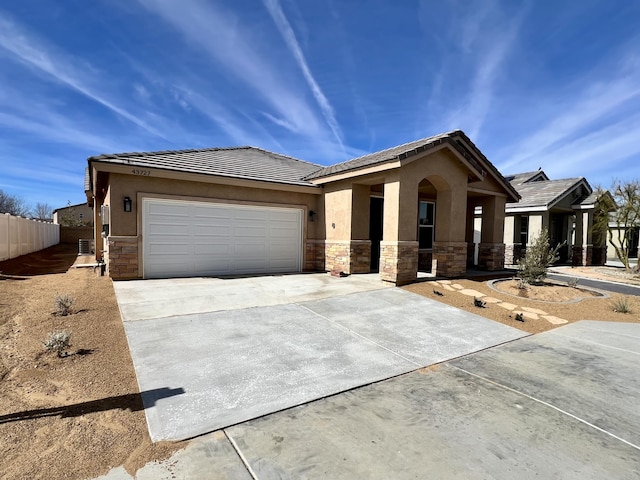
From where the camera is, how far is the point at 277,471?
2.50 m

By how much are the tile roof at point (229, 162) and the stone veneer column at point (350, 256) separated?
9.06 feet

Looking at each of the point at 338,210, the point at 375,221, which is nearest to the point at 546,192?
the point at 375,221

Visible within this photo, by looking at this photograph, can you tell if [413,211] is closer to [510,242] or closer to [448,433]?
[448,433]

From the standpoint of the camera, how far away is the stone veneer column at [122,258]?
9.36 meters

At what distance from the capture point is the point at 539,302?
8.41 metres

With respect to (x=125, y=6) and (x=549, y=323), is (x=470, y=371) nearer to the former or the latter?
(x=549, y=323)

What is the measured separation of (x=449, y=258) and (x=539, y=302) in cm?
316

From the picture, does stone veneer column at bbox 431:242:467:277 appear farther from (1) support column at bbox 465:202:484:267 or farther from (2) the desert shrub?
(1) support column at bbox 465:202:484:267

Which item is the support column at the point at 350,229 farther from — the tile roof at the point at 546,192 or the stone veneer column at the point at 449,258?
the tile roof at the point at 546,192

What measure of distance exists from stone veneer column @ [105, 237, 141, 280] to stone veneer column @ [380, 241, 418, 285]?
7425 mm

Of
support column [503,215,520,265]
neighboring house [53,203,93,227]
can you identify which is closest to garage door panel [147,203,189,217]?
support column [503,215,520,265]

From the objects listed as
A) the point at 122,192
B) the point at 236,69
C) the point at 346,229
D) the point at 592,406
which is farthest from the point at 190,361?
the point at 236,69

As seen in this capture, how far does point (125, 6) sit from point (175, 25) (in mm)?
1214

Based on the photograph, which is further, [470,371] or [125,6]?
[125,6]
